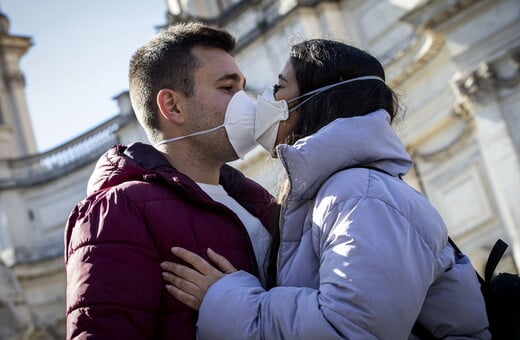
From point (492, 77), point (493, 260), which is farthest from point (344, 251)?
point (492, 77)

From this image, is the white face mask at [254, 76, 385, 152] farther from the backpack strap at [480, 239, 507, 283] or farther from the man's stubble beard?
the backpack strap at [480, 239, 507, 283]

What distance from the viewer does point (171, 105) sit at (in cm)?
435

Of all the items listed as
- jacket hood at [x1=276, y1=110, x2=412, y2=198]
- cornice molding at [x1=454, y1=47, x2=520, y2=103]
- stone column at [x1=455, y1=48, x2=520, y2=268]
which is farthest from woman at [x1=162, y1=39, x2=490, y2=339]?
cornice molding at [x1=454, y1=47, x2=520, y2=103]

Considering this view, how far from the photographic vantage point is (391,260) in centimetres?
312

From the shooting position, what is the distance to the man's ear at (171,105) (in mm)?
4332

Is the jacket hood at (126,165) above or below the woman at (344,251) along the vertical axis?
above

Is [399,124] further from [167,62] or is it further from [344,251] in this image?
[344,251]

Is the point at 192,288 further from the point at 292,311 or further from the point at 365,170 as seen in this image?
the point at 365,170

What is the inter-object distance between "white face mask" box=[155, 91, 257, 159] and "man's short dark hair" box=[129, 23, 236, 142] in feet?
0.64

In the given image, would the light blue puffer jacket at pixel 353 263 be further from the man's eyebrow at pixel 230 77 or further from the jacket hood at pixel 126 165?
the man's eyebrow at pixel 230 77

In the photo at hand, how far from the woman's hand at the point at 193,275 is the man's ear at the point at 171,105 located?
87cm

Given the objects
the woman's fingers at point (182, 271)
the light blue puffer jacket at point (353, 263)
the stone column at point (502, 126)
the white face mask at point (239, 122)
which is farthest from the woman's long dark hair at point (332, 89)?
the stone column at point (502, 126)

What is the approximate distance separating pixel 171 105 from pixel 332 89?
2.92ft

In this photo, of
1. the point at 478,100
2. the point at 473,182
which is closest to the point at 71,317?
the point at 478,100
